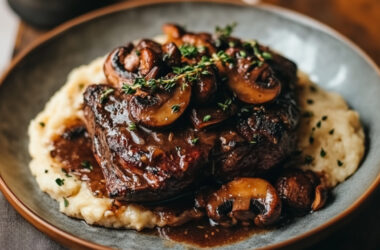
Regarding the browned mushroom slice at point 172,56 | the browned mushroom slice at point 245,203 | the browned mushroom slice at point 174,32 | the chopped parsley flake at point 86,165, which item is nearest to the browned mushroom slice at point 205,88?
the browned mushroom slice at point 172,56

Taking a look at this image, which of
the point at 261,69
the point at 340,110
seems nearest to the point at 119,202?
the point at 261,69

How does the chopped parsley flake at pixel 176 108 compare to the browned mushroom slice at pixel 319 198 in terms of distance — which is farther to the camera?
the browned mushroom slice at pixel 319 198

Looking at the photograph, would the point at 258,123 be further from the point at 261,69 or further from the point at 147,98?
the point at 147,98

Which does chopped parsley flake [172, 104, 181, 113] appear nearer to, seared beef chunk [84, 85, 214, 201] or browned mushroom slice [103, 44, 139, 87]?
seared beef chunk [84, 85, 214, 201]

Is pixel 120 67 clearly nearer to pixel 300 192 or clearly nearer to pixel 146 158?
pixel 146 158

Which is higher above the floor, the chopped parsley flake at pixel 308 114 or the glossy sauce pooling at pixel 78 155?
the chopped parsley flake at pixel 308 114

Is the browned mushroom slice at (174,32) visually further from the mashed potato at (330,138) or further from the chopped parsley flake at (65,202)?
the chopped parsley flake at (65,202)

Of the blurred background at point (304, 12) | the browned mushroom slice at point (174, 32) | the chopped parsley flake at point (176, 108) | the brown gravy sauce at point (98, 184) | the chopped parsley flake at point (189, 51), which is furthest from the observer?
the blurred background at point (304, 12)

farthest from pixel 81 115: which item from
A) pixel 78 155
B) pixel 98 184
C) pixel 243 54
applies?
pixel 243 54

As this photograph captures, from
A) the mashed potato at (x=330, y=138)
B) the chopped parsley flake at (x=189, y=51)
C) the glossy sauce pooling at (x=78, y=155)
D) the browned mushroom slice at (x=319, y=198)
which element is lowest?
the glossy sauce pooling at (x=78, y=155)
